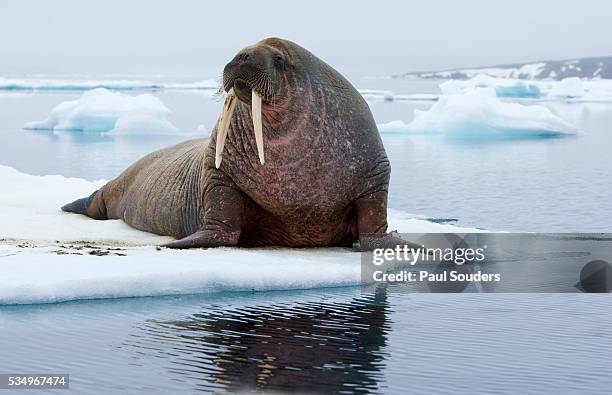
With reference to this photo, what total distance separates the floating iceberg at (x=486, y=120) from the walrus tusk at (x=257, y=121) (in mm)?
17955

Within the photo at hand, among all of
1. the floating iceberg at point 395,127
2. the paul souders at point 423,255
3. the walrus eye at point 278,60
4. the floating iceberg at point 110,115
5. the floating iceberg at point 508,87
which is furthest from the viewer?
the floating iceberg at point 508,87

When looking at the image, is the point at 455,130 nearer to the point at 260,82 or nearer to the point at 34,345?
the point at 260,82

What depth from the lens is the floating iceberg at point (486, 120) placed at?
24.0 metres

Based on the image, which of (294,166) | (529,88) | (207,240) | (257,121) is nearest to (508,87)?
(529,88)

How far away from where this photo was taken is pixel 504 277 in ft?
19.9

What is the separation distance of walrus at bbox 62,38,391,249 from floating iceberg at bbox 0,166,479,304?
204mm

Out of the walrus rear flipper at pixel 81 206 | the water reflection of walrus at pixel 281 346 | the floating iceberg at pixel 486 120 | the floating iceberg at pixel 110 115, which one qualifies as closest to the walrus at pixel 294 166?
the water reflection of walrus at pixel 281 346

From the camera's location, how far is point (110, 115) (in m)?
26.2

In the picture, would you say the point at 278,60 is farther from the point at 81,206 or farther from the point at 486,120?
the point at 486,120

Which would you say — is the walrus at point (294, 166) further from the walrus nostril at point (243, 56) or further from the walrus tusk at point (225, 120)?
the walrus nostril at point (243, 56)

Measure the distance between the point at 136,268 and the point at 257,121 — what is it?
1178mm

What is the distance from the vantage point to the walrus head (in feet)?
20.1

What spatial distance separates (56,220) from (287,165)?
2.48m

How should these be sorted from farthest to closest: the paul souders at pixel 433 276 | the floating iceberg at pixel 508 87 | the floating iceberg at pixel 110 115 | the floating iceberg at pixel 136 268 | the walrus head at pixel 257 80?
the floating iceberg at pixel 508 87, the floating iceberg at pixel 110 115, the walrus head at pixel 257 80, the paul souders at pixel 433 276, the floating iceberg at pixel 136 268
